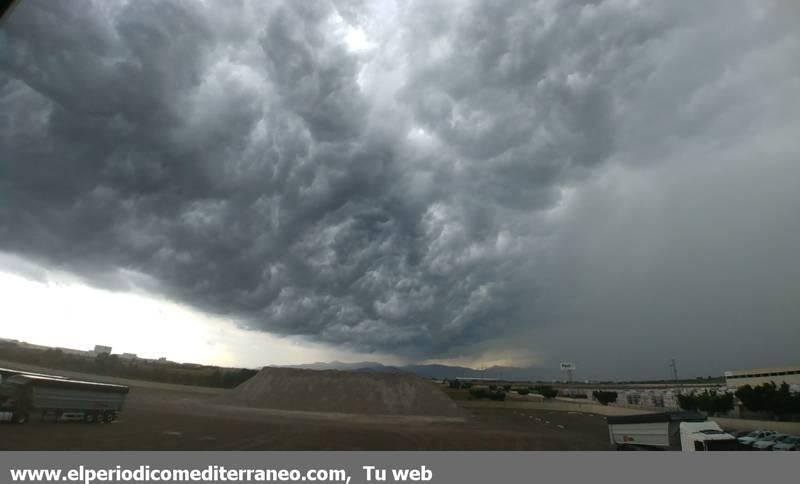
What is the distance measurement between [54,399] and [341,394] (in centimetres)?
4651

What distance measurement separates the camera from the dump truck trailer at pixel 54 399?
31516mm

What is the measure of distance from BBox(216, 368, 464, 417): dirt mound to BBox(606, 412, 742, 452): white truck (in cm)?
4163

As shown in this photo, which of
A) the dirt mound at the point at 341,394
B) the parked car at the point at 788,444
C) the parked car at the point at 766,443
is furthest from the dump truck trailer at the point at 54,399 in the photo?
the parked car at the point at 788,444

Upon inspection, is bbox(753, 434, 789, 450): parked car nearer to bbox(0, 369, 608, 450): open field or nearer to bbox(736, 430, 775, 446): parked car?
bbox(736, 430, 775, 446): parked car

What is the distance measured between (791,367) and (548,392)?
51065mm

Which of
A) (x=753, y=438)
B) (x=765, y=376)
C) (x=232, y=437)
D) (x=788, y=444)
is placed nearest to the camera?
(x=232, y=437)

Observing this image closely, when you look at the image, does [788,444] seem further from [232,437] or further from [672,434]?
[232,437]

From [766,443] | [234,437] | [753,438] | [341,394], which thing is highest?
[234,437]

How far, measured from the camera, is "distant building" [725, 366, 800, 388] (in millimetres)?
80000

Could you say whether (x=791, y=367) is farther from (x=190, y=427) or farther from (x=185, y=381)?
(x=185, y=381)

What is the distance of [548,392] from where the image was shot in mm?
115125

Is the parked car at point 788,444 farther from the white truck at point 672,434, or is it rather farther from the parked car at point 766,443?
the white truck at point 672,434

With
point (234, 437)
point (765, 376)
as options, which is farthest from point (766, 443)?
point (765, 376)

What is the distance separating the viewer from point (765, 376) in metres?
88.1
